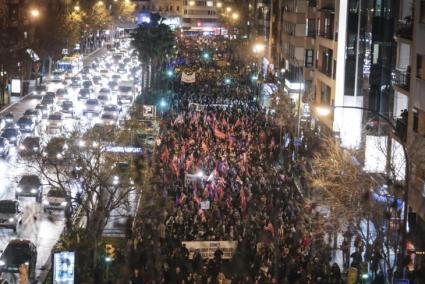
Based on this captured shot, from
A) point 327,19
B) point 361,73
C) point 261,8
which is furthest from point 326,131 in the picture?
point 261,8

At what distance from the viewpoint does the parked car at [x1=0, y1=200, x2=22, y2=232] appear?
116ft

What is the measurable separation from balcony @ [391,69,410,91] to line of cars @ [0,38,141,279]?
48.3ft

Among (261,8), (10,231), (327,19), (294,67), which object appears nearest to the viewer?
(10,231)

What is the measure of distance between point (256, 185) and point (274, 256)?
35.2 ft

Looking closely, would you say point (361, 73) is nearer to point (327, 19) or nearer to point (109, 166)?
point (327, 19)

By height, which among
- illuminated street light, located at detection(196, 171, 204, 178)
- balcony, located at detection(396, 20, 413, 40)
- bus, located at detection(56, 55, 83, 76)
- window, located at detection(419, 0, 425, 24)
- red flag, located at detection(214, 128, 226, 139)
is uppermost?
window, located at detection(419, 0, 425, 24)

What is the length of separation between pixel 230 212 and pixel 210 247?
436cm

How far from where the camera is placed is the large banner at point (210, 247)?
30.5m

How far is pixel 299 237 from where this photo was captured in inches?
1280

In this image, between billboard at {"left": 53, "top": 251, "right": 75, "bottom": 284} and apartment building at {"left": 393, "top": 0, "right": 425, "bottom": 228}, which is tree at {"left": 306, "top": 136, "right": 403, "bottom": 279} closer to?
apartment building at {"left": 393, "top": 0, "right": 425, "bottom": 228}

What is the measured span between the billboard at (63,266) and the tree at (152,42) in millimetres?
62914

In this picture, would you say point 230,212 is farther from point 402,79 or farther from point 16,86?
point 16,86

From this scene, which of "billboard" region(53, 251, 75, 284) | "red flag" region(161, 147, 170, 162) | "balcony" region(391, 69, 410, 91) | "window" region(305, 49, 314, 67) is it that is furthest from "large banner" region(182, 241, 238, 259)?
"window" region(305, 49, 314, 67)

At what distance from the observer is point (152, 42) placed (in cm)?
8900
